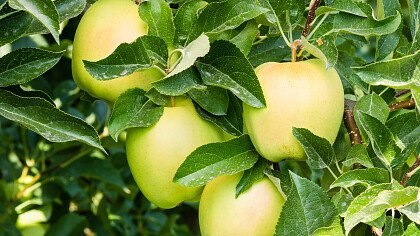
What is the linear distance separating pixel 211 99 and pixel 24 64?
25 cm

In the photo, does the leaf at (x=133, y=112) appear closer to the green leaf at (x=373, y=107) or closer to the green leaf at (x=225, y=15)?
the green leaf at (x=225, y=15)

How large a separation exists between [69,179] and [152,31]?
0.93 meters

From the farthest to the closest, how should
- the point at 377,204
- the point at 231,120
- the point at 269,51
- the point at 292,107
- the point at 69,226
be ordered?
the point at 69,226
the point at 269,51
the point at 231,120
the point at 292,107
the point at 377,204

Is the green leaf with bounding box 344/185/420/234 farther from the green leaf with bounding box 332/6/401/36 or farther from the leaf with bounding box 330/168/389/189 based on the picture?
the green leaf with bounding box 332/6/401/36

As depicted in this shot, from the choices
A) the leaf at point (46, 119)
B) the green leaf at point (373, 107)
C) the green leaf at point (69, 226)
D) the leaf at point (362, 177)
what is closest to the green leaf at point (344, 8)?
the green leaf at point (373, 107)

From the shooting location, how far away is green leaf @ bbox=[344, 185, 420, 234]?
0.86 m

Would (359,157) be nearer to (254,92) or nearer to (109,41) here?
(254,92)

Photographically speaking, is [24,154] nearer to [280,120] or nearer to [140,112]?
[140,112]

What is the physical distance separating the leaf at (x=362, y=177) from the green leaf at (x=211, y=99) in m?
0.19

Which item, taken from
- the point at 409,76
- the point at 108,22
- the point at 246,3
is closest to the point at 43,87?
the point at 108,22

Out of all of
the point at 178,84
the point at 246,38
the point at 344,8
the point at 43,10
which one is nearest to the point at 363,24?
the point at 344,8

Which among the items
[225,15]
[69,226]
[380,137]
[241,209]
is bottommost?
[69,226]

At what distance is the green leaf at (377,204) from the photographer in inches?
33.8

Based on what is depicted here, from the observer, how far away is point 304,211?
36.0 inches
